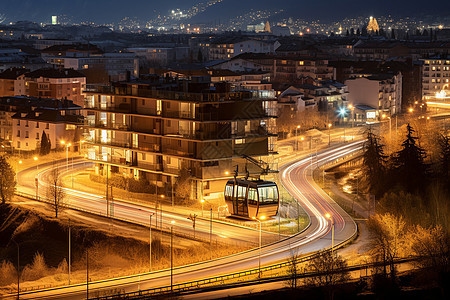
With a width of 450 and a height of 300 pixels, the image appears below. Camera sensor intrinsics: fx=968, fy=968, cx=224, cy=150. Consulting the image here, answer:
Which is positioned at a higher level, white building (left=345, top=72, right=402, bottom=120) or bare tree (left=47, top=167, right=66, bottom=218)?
white building (left=345, top=72, right=402, bottom=120)

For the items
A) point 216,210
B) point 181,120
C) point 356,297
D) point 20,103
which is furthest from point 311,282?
point 20,103

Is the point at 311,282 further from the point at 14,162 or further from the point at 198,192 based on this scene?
the point at 14,162

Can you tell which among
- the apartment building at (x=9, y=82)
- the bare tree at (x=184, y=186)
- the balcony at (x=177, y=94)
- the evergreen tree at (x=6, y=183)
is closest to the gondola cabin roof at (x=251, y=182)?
the bare tree at (x=184, y=186)

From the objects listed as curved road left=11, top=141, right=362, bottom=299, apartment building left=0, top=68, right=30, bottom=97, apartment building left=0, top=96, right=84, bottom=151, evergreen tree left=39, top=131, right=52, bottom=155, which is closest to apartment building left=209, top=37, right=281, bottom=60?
apartment building left=0, top=68, right=30, bottom=97

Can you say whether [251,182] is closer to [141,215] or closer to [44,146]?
[141,215]

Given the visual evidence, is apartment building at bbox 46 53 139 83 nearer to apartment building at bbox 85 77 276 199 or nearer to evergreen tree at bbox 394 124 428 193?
Result: apartment building at bbox 85 77 276 199

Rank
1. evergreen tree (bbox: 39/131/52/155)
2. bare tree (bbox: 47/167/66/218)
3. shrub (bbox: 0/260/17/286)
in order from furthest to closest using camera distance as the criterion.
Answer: evergreen tree (bbox: 39/131/52/155), bare tree (bbox: 47/167/66/218), shrub (bbox: 0/260/17/286)
